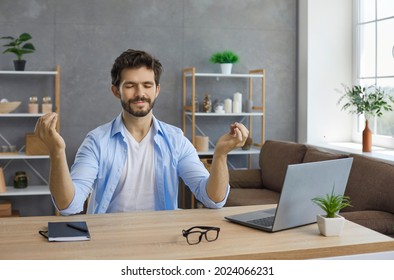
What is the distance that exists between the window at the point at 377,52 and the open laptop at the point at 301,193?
3147mm

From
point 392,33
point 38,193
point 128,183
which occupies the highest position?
point 392,33

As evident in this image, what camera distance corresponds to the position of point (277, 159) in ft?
17.4

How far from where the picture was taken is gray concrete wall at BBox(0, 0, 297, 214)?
548cm

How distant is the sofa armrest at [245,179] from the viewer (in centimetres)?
545

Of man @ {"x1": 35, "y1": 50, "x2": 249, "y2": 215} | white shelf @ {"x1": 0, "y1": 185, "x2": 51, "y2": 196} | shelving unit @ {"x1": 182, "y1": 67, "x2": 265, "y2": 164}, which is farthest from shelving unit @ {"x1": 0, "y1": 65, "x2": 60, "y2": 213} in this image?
man @ {"x1": 35, "y1": 50, "x2": 249, "y2": 215}

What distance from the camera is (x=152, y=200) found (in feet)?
9.13

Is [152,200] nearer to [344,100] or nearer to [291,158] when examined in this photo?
[291,158]

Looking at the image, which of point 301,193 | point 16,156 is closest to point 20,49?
point 16,156

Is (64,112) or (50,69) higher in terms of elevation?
(50,69)

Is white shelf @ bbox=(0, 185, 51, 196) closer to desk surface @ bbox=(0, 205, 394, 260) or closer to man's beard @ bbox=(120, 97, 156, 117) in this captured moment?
man's beard @ bbox=(120, 97, 156, 117)

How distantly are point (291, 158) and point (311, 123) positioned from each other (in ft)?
2.95

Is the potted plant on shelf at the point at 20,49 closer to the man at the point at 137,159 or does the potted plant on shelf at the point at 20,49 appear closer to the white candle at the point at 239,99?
the white candle at the point at 239,99

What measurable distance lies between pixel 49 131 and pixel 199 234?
2.13ft
